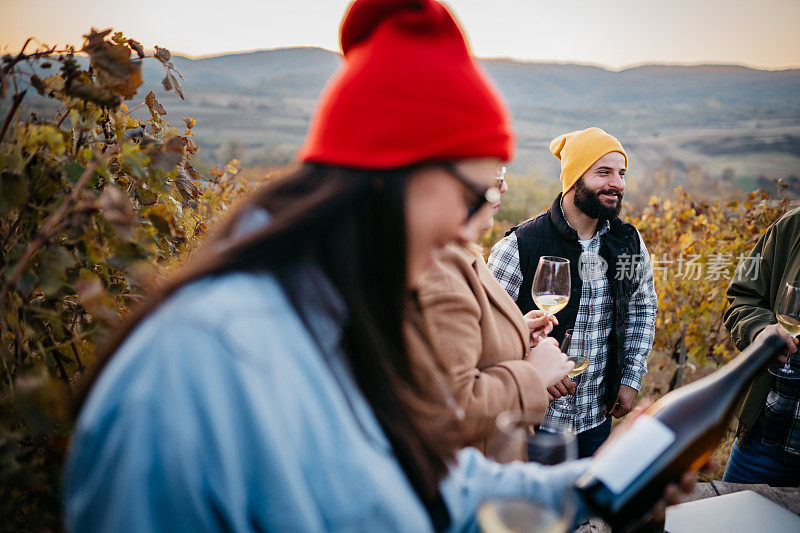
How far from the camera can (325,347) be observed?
2.81 feet

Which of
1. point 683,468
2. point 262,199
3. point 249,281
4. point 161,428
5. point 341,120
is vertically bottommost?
point 683,468

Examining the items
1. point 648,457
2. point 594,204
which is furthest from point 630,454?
point 594,204

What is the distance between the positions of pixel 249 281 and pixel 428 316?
36.4 inches

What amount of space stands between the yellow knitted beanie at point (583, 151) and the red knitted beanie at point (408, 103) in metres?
2.59

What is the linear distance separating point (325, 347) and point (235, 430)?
7.9 inches

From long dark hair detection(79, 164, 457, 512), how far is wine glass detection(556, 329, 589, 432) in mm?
1437

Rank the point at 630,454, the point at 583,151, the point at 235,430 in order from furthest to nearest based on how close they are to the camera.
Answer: the point at 583,151 < the point at 630,454 < the point at 235,430

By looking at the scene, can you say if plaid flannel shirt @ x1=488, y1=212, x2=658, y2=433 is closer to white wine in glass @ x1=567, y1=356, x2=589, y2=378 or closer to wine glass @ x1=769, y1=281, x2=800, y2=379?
white wine in glass @ x1=567, y1=356, x2=589, y2=378

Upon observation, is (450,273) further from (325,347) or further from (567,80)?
(567,80)

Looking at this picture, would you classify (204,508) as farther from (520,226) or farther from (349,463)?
(520,226)

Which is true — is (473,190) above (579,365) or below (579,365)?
above

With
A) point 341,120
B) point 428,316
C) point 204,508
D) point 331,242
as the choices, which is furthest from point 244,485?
point 428,316

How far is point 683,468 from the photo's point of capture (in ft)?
3.72

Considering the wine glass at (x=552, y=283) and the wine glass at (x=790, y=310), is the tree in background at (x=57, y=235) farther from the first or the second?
the wine glass at (x=790, y=310)
